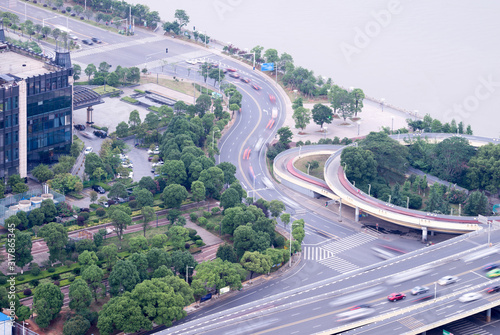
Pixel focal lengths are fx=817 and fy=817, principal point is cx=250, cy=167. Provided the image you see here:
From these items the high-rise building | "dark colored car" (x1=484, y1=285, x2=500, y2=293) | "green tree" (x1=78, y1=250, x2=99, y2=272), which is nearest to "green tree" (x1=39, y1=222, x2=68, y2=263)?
"green tree" (x1=78, y1=250, x2=99, y2=272)

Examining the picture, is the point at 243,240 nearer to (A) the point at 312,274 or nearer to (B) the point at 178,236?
(B) the point at 178,236

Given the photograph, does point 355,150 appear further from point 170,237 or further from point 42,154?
point 42,154

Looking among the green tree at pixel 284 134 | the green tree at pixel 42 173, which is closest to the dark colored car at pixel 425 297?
the green tree at pixel 284 134

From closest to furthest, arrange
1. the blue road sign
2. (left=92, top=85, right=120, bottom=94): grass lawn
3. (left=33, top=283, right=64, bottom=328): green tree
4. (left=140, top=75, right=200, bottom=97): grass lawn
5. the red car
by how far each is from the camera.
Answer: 1. (left=33, top=283, right=64, bottom=328): green tree
2. the red car
3. (left=92, top=85, right=120, bottom=94): grass lawn
4. (left=140, top=75, right=200, bottom=97): grass lawn
5. the blue road sign

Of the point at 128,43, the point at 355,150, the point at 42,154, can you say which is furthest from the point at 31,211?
the point at 128,43

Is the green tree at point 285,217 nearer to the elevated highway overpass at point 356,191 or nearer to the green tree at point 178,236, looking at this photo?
the elevated highway overpass at point 356,191

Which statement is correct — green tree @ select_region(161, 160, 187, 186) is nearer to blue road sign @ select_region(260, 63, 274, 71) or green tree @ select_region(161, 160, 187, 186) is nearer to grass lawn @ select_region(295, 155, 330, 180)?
grass lawn @ select_region(295, 155, 330, 180)
